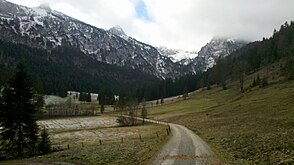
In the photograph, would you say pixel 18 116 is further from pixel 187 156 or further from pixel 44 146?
pixel 187 156

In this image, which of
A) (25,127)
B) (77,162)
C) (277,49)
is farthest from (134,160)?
(277,49)

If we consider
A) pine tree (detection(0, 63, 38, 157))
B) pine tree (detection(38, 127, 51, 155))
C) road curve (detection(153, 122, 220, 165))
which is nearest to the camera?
road curve (detection(153, 122, 220, 165))

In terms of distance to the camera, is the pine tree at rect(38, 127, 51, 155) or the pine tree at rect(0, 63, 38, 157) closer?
the pine tree at rect(0, 63, 38, 157)

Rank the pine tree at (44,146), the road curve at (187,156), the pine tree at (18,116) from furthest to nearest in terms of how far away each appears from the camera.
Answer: the pine tree at (44,146) → the pine tree at (18,116) → the road curve at (187,156)

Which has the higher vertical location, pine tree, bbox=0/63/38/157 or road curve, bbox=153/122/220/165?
pine tree, bbox=0/63/38/157

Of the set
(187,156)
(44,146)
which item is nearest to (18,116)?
(44,146)

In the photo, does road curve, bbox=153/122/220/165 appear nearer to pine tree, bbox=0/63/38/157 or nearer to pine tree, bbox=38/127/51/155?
pine tree, bbox=38/127/51/155

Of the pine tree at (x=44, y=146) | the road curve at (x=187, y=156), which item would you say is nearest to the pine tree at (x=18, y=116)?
the pine tree at (x=44, y=146)

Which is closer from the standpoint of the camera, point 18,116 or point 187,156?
point 187,156

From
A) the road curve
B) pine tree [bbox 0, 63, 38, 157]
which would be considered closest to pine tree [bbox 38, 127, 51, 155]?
pine tree [bbox 0, 63, 38, 157]

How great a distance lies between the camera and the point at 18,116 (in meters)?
52.5

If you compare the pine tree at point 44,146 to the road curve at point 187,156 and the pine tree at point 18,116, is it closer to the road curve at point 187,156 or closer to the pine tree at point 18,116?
the pine tree at point 18,116

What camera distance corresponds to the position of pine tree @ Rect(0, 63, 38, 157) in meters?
52.3

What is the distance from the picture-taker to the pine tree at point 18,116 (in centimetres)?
5231
